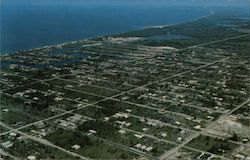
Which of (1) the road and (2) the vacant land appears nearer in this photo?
(1) the road

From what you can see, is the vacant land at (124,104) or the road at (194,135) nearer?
the road at (194,135)

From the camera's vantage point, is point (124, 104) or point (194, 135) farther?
point (124, 104)

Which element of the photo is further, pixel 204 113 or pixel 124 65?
pixel 124 65

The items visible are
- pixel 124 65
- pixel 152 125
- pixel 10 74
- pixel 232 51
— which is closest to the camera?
pixel 152 125

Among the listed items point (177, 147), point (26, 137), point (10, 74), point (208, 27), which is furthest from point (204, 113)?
point (208, 27)

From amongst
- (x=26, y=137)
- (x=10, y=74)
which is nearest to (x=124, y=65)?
(x=10, y=74)

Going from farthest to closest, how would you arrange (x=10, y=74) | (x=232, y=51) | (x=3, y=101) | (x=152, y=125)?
(x=232, y=51) → (x=10, y=74) → (x=3, y=101) → (x=152, y=125)

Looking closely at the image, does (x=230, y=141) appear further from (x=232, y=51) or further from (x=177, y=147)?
(x=232, y=51)

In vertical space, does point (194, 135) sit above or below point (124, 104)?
below

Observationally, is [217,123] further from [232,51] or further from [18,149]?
[232,51]
